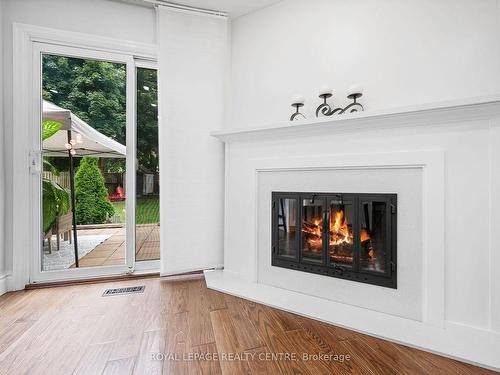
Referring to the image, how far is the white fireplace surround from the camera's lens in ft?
4.73

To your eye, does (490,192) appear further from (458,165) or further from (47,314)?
(47,314)

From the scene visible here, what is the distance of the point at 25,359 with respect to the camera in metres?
1.36

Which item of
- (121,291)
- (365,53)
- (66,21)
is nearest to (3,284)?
(121,291)

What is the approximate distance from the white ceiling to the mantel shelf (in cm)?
120

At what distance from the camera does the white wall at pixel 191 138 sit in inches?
95.7

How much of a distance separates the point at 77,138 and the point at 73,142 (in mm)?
49

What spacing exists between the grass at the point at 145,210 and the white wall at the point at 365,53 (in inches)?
43.0

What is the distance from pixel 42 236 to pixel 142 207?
2.72 feet

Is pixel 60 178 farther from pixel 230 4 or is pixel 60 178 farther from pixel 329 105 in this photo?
pixel 329 105

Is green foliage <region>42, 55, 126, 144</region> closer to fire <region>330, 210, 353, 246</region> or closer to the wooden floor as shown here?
the wooden floor

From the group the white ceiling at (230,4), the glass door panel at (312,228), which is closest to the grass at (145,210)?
the glass door panel at (312,228)

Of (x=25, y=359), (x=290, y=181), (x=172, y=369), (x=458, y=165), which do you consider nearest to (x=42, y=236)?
(x=25, y=359)

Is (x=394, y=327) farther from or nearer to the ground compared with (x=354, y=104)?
nearer to the ground

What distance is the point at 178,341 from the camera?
151 centimetres
